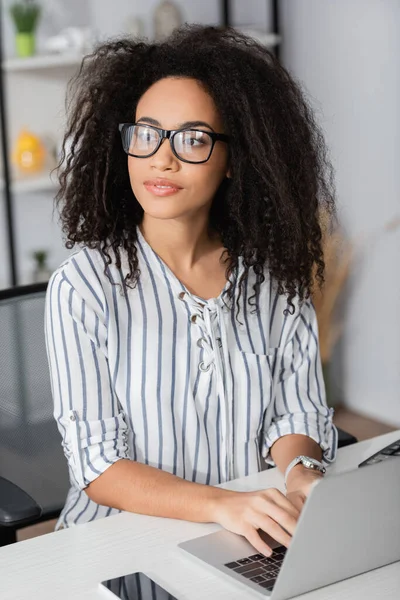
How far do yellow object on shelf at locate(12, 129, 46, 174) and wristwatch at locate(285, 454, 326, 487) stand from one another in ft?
7.22

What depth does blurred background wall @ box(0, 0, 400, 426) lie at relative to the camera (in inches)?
140

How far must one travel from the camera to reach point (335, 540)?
113 cm

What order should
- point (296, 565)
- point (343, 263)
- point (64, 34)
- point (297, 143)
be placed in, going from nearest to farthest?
point (296, 565) < point (297, 143) < point (64, 34) < point (343, 263)

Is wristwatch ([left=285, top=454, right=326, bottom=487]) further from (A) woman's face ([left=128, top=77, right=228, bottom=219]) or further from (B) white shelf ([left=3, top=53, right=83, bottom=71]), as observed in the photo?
(B) white shelf ([left=3, top=53, right=83, bottom=71])

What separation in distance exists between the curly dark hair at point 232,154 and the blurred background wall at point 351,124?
1.90 metres

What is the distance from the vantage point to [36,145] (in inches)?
138

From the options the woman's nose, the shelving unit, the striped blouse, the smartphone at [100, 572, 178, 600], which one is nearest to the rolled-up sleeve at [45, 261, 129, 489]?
the striped blouse

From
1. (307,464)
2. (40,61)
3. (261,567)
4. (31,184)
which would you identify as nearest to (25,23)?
(40,61)

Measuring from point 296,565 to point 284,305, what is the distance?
69 cm

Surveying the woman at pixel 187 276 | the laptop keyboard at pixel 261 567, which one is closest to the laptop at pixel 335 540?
the laptop keyboard at pixel 261 567

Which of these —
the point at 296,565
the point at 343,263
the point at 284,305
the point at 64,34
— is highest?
the point at 64,34

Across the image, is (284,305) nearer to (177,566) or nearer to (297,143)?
(297,143)

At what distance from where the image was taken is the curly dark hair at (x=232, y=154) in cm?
160

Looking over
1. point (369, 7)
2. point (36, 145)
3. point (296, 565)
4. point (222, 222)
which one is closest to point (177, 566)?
point (296, 565)
